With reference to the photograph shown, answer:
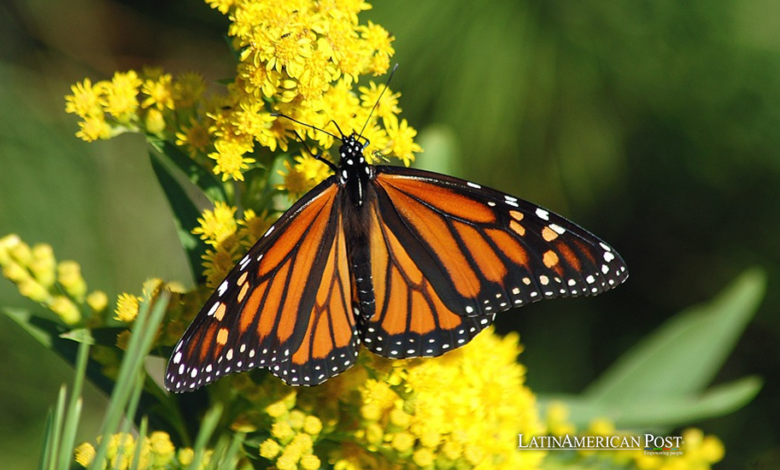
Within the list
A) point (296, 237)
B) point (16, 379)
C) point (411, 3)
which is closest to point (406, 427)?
point (296, 237)

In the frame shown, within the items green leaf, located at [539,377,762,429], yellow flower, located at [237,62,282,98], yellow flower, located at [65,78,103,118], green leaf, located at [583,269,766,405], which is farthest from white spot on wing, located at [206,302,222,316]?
green leaf, located at [583,269,766,405]

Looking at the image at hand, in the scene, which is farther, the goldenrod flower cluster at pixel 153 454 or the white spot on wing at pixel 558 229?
the white spot on wing at pixel 558 229

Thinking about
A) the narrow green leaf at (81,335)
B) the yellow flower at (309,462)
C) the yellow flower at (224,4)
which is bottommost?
the yellow flower at (309,462)

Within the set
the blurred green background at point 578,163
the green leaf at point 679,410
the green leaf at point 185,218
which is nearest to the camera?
the green leaf at point 185,218

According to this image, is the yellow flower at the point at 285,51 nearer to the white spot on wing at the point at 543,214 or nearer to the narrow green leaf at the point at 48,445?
the white spot on wing at the point at 543,214

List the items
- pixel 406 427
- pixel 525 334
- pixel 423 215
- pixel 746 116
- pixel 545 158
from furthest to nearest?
pixel 525 334, pixel 545 158, pixel 746 116, pixel 423 215, pixel 406 427

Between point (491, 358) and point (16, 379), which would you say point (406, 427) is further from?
point (16, 379)

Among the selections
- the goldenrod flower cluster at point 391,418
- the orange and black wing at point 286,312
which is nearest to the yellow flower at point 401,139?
the orange and black wing at point 286,312

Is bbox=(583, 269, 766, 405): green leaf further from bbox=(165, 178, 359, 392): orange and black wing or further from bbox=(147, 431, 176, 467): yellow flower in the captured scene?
bbox=(147, 431, 176, 467): yellow flower
